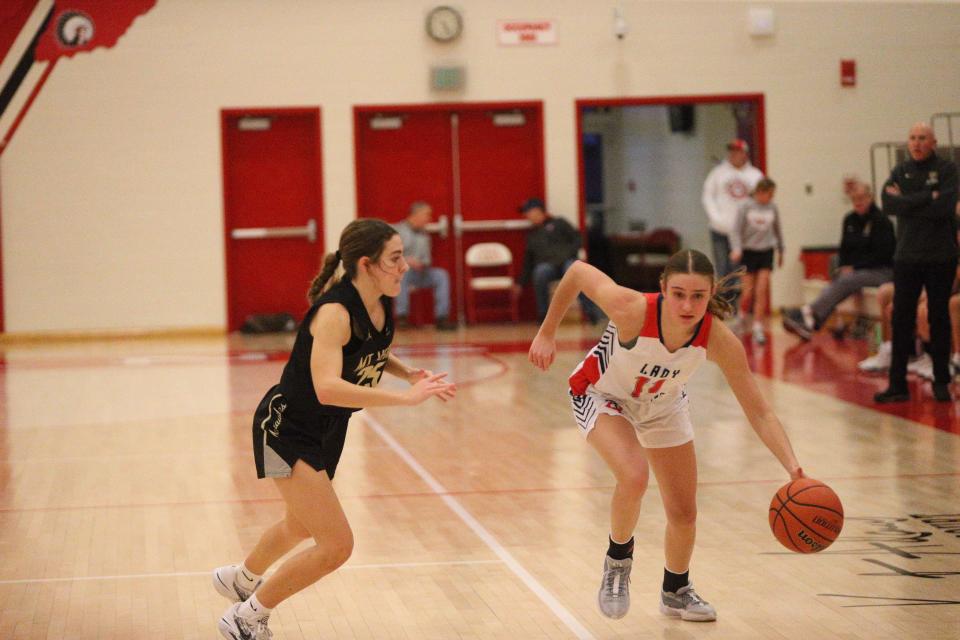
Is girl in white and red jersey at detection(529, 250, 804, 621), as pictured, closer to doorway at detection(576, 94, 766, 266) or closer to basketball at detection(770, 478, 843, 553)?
basketball at detection(770, 478, 843, 553)

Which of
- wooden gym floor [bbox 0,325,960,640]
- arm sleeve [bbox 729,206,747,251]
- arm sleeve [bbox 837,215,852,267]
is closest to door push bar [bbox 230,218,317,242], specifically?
wooden gym floor [bbox 0,325,960,640]

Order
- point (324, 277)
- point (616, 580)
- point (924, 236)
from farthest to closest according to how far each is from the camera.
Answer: point (924, 236) < point (616, 580) < point (324, 277)

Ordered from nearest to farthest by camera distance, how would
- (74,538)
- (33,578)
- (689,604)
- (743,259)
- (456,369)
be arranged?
(689,604) → (33,578) → (74,538) → (456,369) → (743,259)

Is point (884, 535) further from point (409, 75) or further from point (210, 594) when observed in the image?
point (409, 75)

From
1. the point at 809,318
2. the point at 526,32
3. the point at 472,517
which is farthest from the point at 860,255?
the point at 472,517

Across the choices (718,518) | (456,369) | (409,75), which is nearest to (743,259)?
(456,369)

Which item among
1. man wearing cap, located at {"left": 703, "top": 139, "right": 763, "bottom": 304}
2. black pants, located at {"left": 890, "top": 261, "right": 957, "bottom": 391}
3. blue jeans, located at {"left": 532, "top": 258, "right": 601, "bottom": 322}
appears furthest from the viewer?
blue jeans, located at {"left": 532, "top": 258, "right": 601, "bottom": 322}

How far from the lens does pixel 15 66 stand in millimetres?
16094

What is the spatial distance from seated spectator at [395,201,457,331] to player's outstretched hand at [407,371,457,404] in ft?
38.9

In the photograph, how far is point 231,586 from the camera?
4613 mm

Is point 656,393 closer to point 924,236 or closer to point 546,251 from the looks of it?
point 924,236

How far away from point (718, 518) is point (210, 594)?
2424 millimetres

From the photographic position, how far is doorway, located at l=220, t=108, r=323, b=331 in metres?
16.8

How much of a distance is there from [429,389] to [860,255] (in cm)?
942
